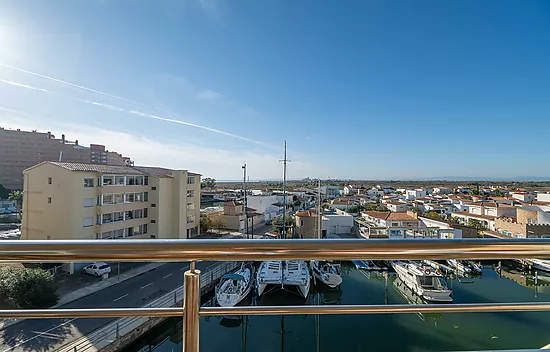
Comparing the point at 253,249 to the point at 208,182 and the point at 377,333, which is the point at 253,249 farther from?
the point at 208,182

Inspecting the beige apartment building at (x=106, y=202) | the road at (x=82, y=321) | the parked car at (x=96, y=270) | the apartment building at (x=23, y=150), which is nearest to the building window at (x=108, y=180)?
the beige apartment building at (x=106, y=202)

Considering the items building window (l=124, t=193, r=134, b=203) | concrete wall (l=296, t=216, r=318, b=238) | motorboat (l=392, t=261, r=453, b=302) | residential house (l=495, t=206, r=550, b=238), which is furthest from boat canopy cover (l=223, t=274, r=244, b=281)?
residential house (l=495, t=206, r=550, b=238)

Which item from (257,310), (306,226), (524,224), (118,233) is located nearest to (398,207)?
(524,224)

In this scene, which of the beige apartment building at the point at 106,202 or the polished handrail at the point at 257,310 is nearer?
the polished handrail at the point at 257,310

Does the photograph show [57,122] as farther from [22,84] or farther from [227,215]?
[227,215]

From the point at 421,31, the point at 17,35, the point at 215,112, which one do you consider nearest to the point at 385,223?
the point at 421,31

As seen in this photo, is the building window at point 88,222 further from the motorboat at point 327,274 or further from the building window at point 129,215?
the motorboat at point 327,274
